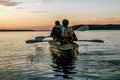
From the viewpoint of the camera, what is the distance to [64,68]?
765 inches

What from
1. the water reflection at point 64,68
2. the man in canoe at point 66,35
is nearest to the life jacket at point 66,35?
the man in canoe at point 66,35

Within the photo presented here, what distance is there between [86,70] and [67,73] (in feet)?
4.45

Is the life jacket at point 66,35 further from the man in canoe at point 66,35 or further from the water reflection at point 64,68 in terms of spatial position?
the water reflection at point 64,68

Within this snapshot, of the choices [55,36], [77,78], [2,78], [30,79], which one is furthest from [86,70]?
[55,36]

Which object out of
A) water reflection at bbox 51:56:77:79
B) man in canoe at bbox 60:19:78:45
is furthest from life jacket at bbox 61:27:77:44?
water reflection at bbox 51:56:77:79

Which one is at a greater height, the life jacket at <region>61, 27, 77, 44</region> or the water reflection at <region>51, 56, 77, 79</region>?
the life jacket at <region>61, 27, 77, 44</region>

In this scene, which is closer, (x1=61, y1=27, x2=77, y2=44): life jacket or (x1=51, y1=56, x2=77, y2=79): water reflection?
(x1=51, y1=56, x2=77, y2=79): water reflection

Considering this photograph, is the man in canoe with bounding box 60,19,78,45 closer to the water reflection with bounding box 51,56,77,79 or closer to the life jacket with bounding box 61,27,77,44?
the life jacket with bounding box 61,27,77,44

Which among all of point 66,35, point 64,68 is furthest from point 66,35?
point 64,68

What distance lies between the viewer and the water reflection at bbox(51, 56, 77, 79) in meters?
16.7

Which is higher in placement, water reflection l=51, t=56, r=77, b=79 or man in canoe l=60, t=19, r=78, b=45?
man in canoe l=60, t=19, r=78, b=45

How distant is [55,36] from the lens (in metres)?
28.9

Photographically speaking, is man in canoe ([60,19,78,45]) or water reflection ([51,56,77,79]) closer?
water reflection ([51,56,77,79])

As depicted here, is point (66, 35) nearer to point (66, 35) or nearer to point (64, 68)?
point (66, 35)
